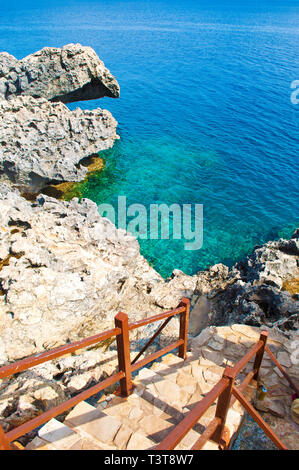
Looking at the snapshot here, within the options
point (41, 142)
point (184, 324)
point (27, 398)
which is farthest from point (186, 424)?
point (41, 142)

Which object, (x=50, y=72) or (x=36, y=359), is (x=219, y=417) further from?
(x=50, y=72)

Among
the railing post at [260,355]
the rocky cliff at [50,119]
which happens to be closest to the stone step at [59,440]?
the railing post at [260,355]

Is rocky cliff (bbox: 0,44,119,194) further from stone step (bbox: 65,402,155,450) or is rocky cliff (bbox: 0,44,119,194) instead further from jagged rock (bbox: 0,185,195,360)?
stone step (bbox: 65,402,155,450)

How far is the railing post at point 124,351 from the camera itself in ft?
14.5

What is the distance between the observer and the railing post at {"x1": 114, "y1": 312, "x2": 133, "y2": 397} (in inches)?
175

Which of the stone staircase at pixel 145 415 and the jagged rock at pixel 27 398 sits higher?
the stone staircase at pixel 145 415

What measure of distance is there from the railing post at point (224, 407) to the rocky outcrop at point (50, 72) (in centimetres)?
2775

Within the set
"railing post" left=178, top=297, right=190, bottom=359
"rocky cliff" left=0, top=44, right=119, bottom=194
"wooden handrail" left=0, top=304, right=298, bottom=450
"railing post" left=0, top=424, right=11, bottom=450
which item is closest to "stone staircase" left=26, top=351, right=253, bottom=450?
"railing post" left=178, top=297, right=190, bottom=359

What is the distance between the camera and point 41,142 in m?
20.8

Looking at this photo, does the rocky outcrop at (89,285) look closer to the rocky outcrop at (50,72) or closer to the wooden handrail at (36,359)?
the wooden handrail at (36,359)

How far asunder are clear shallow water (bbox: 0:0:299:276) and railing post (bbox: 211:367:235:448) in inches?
459

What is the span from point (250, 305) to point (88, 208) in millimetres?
8800
